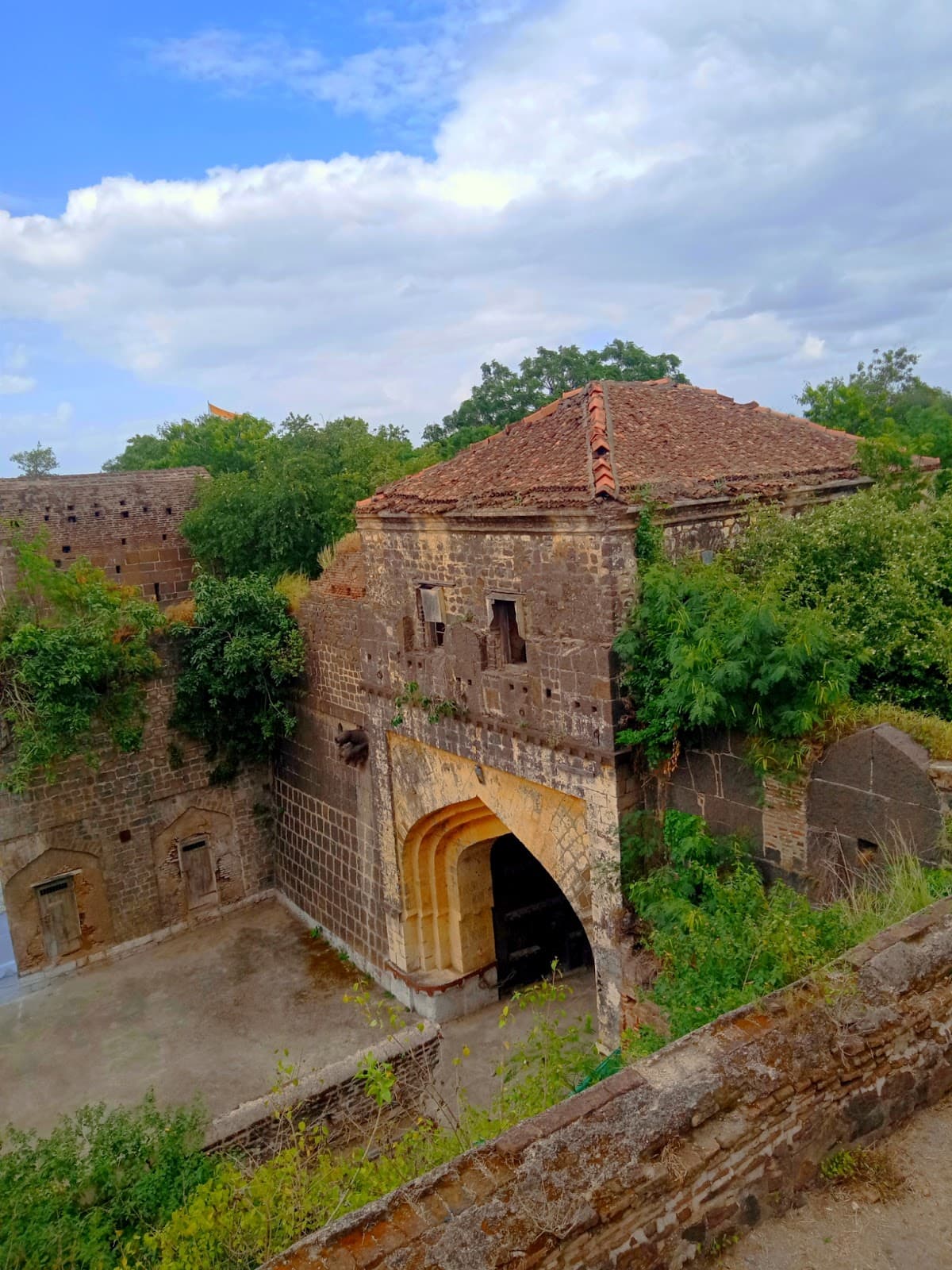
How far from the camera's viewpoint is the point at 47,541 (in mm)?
13898

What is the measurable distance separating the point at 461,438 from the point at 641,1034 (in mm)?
18390

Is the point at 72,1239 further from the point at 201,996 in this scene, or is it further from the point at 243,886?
the point at 243,886

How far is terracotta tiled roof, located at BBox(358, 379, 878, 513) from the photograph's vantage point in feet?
26.3

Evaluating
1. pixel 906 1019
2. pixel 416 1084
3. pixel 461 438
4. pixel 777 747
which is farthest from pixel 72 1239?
pixel 461 438

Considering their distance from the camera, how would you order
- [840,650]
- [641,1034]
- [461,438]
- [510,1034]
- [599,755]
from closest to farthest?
[641,1034] < [840,650] < [599,755] < [510,1034] < [461,438]

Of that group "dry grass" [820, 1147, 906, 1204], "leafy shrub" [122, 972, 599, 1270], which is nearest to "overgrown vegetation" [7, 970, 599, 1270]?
"leafy shrub" [122, 972, 599, 1270]

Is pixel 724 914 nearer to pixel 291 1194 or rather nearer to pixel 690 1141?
pixel 690 1141

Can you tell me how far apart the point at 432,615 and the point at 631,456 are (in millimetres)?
2816

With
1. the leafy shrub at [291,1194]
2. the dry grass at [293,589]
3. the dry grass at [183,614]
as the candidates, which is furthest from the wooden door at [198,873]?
the leafy shrub at [291,1194]

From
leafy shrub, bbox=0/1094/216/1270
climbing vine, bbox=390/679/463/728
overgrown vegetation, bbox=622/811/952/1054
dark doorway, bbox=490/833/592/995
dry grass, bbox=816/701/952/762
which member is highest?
dry grass, bbox=816/701/952/762

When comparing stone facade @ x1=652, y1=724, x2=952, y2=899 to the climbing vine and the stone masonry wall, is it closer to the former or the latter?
the stone masonry wall

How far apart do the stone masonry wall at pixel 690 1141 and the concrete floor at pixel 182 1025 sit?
23.3 ft

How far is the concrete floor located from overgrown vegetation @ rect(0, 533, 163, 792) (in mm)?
3019

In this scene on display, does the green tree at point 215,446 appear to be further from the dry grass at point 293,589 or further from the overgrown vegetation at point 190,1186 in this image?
the overgrown vegetation at point 190,1186
